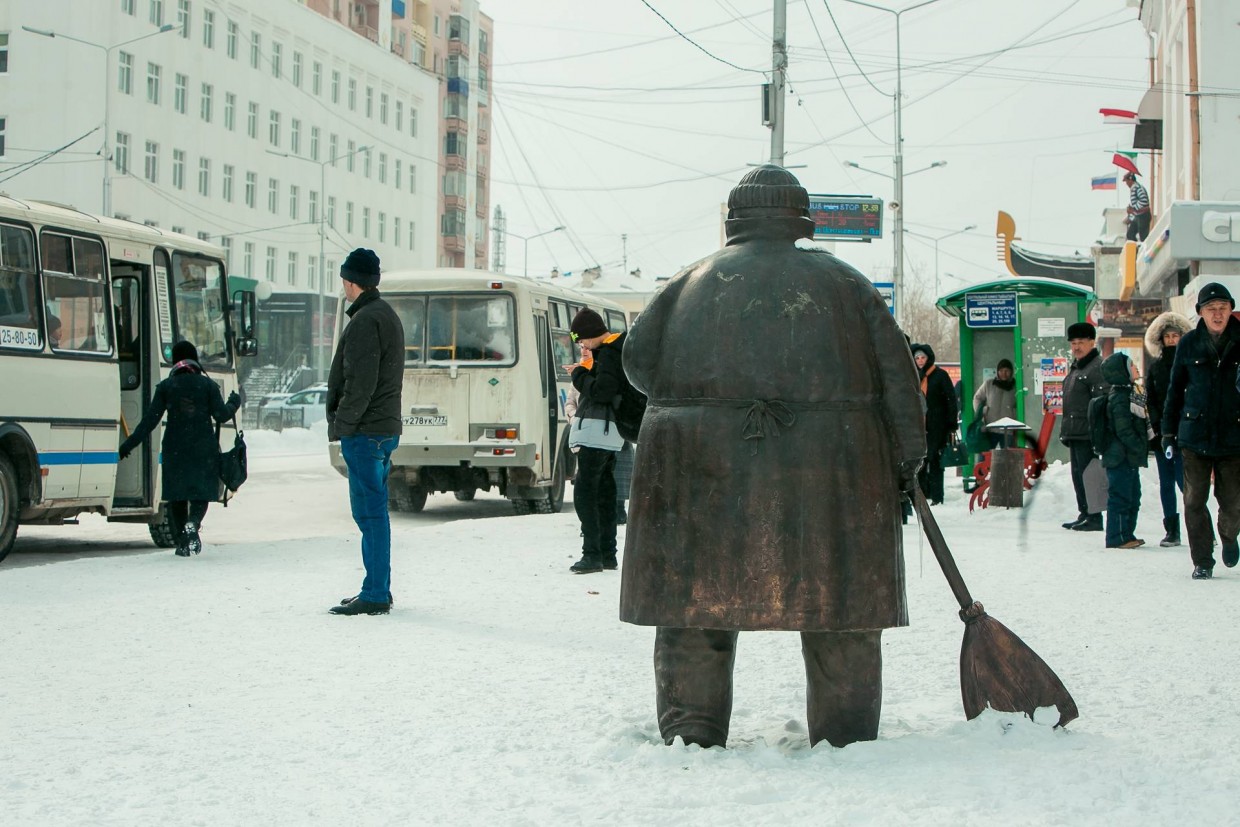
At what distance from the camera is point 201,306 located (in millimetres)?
14531

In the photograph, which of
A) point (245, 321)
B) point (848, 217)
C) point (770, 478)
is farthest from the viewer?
point (848, 217)

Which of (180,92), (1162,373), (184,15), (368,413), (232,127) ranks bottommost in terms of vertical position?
(368,413)

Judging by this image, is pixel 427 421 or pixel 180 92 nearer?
pixel 427 421

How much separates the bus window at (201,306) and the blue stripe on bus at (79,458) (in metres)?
1.52

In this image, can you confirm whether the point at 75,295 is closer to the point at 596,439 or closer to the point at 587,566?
the point at 596,439

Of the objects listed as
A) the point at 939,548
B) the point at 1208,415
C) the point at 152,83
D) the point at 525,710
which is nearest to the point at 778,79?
the point at 1208,415

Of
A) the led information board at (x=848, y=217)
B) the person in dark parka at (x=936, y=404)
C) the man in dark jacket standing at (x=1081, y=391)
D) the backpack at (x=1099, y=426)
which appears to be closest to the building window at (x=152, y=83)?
the led information board at (x=848, y=217)

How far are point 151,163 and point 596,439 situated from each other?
4555cm

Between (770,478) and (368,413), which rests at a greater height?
(368,413)

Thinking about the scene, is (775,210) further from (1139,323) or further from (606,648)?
(1139,323)

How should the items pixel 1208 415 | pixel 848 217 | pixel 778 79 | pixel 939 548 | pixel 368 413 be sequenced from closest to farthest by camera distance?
pixel 939 548
pixel 368 413
pixel 1208 415
pixel 778 79
pixel 848 217

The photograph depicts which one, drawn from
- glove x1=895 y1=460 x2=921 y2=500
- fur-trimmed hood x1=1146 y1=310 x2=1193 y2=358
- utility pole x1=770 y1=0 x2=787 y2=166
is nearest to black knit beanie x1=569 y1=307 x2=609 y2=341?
fur-trimmed hood x1=1146 y1=310 x2=1193 y2=358

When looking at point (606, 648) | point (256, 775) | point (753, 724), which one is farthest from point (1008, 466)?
point (256, 775)

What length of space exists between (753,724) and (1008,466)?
12.1 metres
